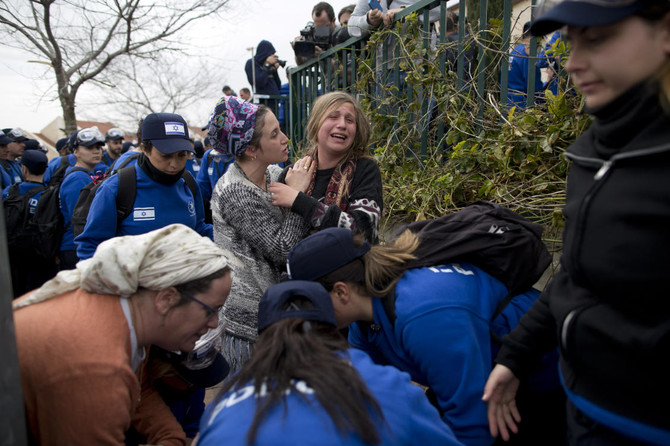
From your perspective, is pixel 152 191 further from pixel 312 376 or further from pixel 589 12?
pixel 589 12

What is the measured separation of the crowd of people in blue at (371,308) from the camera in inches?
40.9

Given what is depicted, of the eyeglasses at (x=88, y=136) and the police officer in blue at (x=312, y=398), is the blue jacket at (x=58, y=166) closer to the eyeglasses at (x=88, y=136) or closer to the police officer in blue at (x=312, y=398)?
the eyeglasses at (x=88, y=136)

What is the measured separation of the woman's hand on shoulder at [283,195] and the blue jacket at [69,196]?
2.83 metres

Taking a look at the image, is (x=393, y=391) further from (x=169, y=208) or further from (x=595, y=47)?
(x=169, y=208)

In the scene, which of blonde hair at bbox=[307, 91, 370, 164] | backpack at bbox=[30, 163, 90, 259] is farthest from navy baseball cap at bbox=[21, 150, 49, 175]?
blonde hair at bbox=[307, 91, 370, 164]

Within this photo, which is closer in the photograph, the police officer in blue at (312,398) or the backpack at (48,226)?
the police officer in blue at (312,398)

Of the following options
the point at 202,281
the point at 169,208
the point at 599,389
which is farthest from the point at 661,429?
the point at 169,208

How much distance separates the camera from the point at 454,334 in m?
1.56

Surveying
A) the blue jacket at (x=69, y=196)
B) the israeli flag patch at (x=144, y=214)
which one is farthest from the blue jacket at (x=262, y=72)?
the israeli flag patch at (x=144, y=214)

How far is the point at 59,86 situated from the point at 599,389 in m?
12.8

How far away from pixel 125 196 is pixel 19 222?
2.55 m

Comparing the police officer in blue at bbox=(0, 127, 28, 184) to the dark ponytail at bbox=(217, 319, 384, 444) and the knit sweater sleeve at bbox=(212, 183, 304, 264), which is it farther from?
the dark ponytail at bbox=(217, 319, 384, 444)

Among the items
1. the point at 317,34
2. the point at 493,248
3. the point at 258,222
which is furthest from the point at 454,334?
the point at 317,34

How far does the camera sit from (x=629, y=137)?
107 cm
